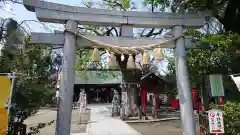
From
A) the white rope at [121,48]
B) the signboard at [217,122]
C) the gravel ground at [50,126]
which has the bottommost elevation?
the gravel ground at [50,126]

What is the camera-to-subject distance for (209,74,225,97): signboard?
5.82 m

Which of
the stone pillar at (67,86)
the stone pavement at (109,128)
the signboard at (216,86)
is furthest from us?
the stone pavement at (109,128)

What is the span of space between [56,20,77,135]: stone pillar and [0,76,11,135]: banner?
1.48m

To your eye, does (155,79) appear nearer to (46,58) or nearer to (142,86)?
(142,86)

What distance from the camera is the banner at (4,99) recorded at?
3.98 metres

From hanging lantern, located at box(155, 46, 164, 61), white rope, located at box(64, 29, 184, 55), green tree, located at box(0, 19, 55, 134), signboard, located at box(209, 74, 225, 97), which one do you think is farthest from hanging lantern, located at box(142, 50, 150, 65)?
green tree, located at box(0, 19, 55, 134)

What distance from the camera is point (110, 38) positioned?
6188 millimetres

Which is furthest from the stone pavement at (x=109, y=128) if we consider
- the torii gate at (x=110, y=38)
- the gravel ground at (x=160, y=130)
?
the torii gate at (x=110, y=38)

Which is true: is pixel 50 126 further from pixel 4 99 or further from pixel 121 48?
pixel 4 99

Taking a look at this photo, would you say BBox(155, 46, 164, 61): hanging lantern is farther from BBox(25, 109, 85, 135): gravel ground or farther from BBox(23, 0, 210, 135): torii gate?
BBox(25, 109, 85, 135): gravel ground

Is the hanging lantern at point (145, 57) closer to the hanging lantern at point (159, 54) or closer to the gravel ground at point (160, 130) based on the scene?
the hanging lantern at point (159, 54)

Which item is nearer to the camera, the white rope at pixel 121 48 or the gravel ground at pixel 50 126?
the white rope at pixel 121 48

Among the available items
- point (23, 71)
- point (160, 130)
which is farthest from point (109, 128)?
point (23, 71)

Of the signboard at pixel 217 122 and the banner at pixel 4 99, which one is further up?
the banner at pixel 4 99
